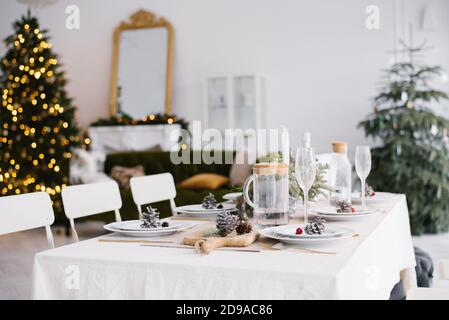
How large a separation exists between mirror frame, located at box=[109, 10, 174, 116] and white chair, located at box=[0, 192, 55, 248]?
5.65 meters

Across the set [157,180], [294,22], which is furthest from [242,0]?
[157,180]

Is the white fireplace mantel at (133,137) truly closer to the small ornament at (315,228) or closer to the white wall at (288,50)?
the white wall at (288,50)

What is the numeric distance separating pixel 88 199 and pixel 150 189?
51 centimetres

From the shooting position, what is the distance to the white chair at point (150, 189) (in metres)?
2.60

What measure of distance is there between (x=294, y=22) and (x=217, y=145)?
178 cm

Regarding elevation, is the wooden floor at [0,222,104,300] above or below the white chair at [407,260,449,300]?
below

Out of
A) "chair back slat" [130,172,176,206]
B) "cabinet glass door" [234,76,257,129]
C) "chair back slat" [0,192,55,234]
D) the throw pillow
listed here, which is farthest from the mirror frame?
"chair back slat" [0,192,55,234]

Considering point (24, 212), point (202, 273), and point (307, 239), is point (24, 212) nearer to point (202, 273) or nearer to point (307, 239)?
point (202, 273)

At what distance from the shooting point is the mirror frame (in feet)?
24.6

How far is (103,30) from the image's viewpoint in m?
8.09

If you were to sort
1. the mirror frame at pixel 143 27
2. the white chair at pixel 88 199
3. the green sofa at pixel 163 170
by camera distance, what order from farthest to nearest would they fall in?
the mirror frame at pixel 143 27, the green sofa at pixel 163 170, the white chair at pixel 88 199

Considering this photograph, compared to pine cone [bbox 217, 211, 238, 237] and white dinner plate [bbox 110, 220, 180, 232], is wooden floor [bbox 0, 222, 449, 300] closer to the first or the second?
white dinner plate [bbox 110, 220, 180, 232]

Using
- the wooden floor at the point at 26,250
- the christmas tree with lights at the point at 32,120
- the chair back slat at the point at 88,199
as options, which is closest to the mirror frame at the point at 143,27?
the christmas tree with lights at the point at 32,120

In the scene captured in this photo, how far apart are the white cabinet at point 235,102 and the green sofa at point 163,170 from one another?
1.31 m
